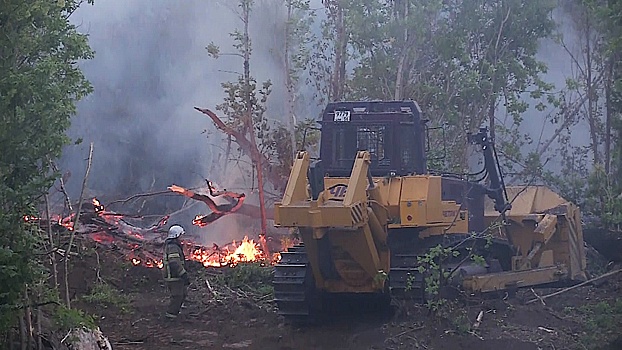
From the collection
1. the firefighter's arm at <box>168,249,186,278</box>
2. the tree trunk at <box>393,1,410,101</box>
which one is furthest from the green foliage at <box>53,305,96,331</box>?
the tree trunk at <box>393,1,410,101</box>

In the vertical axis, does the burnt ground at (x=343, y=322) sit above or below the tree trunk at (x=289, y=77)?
below

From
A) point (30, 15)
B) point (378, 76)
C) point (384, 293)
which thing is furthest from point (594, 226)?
point (30, 15)

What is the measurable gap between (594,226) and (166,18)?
15.8 m

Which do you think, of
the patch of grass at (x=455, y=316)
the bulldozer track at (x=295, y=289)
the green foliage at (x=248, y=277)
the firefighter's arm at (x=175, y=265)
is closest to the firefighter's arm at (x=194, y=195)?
the green foliage at (x=248, y=277)

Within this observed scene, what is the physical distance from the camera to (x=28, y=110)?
7.78m

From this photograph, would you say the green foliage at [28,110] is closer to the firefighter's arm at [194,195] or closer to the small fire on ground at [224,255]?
the small fire on ground at [224,255]

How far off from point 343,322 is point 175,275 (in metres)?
2.80

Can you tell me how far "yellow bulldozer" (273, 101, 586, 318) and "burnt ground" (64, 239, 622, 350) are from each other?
44cm

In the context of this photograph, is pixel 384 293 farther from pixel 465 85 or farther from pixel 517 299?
pixel 465 85

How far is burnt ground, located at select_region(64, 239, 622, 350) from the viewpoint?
1152cm

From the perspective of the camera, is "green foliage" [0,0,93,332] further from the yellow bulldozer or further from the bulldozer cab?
the bulldozer cab

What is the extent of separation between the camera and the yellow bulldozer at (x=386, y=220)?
38.1 feet

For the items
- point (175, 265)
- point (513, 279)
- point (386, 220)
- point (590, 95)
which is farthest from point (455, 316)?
point (590, 95)

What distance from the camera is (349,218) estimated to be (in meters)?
11.0
